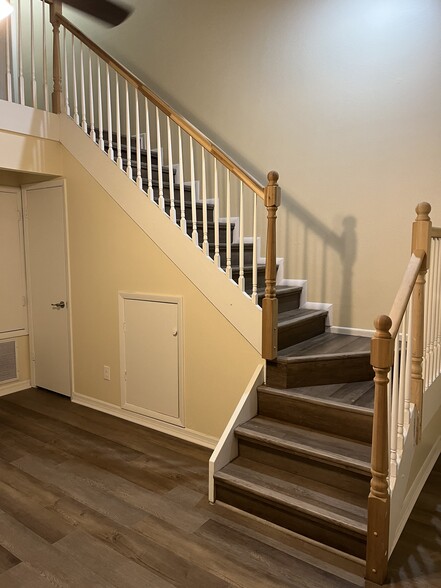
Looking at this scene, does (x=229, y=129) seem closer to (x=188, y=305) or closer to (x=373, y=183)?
(x=373, y=183)

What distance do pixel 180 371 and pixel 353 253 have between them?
1626mm

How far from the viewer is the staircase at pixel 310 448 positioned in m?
2.35

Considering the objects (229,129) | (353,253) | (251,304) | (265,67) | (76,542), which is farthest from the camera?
(229,129)

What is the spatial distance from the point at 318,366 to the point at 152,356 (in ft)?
4.32

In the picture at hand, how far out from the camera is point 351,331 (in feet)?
12.4

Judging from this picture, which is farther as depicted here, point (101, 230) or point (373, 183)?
point (101, 230)

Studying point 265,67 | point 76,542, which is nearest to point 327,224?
point 265,67

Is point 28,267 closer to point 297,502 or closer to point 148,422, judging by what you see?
point 148,422

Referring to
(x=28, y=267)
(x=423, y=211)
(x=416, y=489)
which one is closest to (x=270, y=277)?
(x=423, y=211)

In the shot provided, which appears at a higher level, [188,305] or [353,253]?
[353,253]

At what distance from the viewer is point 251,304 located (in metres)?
3.04

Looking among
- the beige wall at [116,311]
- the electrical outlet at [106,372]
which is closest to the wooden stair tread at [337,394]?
the beige wall at [116,311]

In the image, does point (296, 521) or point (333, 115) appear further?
point (333, 115)

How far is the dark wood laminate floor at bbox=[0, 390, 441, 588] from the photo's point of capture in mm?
2115
